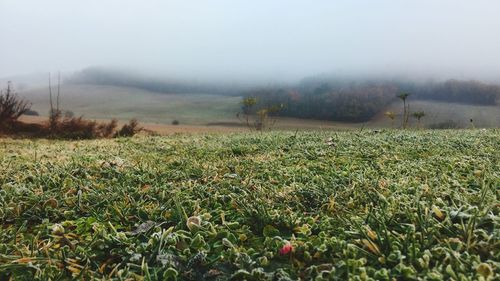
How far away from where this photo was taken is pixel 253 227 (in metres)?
3.06

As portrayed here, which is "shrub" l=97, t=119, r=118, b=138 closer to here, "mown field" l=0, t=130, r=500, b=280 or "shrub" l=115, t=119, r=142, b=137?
"shrub" l=115, t=119, r=142, b=137

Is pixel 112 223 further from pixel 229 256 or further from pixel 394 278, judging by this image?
pixel 394 278

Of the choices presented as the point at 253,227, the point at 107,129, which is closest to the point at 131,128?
the point at 107,129

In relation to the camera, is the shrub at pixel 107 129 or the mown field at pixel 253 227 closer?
the mown field at pixel 253 227

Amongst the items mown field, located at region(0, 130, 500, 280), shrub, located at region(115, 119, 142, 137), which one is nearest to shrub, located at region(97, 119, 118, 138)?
shrub, located at region(115, 119, 142, 137)

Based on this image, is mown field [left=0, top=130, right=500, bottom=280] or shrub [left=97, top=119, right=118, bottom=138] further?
shrub [left=97, top=119, right=118, bottom=138]

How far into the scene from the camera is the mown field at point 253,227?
2.33m

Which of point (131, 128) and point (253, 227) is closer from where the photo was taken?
point (253, 227)

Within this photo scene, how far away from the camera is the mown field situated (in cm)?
233

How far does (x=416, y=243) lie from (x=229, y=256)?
1.07 m

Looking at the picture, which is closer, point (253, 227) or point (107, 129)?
point (253, 227)

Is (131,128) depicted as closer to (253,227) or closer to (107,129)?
(107,129)

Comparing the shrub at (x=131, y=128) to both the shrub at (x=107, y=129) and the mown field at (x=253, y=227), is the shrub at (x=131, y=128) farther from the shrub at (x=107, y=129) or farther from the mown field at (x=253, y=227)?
the mown field at (x=253, y=227)

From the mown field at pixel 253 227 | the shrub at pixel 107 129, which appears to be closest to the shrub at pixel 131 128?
the shrub at pixel 107 129
